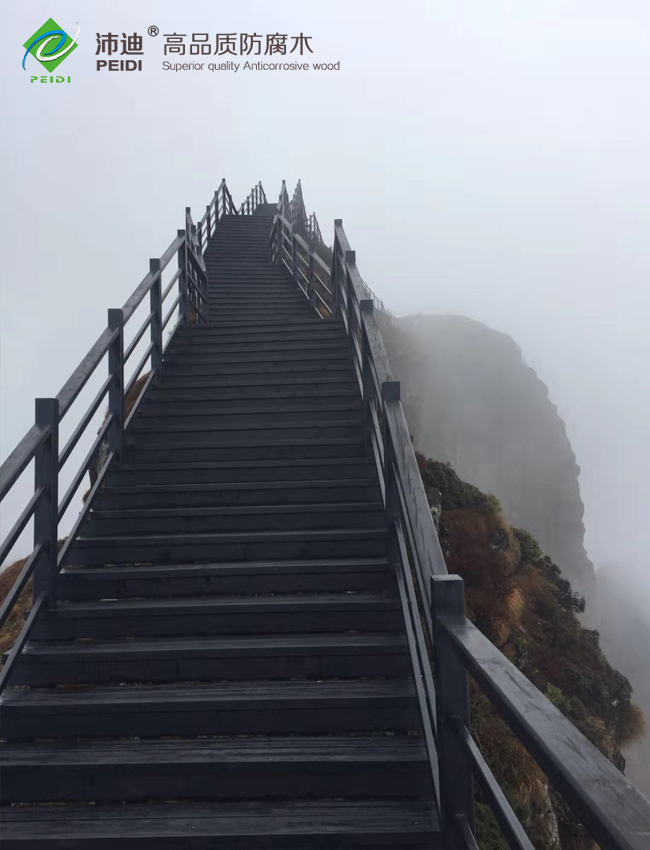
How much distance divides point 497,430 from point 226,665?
45119 mm

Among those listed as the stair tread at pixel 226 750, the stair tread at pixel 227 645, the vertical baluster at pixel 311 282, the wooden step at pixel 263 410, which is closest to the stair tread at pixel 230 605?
the stair tread at pixel 227 645

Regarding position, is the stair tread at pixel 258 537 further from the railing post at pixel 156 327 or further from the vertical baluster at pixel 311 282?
the vertical baluster at pixel 311 282

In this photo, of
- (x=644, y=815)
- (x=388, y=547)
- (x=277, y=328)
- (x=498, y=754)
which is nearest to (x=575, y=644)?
(x=498, y=754)

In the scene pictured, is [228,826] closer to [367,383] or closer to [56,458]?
[56,458]

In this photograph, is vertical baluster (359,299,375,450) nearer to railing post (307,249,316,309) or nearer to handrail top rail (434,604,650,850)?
handrail top rail (434,604,650,850)

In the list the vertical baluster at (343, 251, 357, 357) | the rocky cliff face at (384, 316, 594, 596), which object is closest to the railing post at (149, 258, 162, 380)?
the vertical baluster at (343, 251, 357, 357)

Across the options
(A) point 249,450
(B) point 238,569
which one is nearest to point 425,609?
(B) point 238,569

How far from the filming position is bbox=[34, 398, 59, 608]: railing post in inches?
119

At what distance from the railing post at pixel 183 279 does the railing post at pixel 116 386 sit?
2759mm

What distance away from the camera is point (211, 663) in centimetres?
284

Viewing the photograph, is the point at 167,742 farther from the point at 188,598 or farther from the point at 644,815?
the point at 644,815

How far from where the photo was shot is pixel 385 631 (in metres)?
3.00

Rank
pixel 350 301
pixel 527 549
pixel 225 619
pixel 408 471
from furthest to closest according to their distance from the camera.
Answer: pixel 527 549
pixel 350 301
pixel 225 619
pixel 408 471

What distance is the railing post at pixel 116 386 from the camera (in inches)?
163
